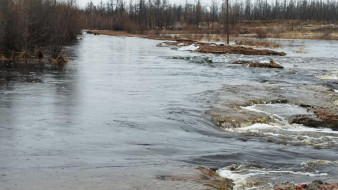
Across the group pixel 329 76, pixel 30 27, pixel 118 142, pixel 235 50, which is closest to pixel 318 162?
pixel 118 142

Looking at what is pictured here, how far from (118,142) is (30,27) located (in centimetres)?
2475

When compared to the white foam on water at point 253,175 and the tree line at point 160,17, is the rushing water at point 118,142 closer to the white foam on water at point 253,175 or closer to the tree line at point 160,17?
the white foam on water at point 253,175

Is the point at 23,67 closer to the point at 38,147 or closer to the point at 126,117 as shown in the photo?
the point at 126,117

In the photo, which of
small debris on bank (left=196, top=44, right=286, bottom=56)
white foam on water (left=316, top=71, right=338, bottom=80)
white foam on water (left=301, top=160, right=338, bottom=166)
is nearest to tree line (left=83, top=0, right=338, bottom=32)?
small debris on bank (left=196, top=44, right=286, bottom=56)

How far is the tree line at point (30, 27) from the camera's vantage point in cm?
2673

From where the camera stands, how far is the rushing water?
6.97m

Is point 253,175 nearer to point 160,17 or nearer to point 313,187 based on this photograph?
point 313,187

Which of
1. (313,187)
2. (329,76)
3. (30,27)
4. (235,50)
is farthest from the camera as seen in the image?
(235,50)

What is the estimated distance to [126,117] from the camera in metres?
11.5

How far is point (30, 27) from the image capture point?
3092 cm

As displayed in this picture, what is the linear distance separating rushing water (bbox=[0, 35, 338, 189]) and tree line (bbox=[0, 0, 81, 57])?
11.1 metres

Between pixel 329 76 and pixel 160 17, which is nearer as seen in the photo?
pixel 329 76

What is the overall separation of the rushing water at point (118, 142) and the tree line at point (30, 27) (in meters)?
11.1

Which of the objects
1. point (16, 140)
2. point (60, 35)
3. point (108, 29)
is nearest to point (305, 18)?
point (108, 29)
